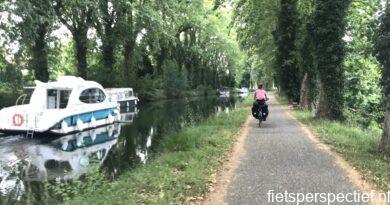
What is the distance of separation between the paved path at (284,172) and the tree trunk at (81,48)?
85.4 ft

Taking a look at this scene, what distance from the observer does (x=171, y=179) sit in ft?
30.9

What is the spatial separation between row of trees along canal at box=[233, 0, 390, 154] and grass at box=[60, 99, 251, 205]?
4492 millimetres

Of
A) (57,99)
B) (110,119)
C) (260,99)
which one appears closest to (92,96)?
(57,99)

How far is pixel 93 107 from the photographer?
2470 centimetres

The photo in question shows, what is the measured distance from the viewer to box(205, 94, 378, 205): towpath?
328 inches

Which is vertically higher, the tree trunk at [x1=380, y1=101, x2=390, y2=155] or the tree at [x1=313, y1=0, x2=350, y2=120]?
the tree at [x1=313, y1=0, x2=350, y2=120]

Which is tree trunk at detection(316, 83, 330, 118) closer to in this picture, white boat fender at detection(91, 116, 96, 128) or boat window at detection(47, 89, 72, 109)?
white boat fender at detection(91, 116, 96, 128)

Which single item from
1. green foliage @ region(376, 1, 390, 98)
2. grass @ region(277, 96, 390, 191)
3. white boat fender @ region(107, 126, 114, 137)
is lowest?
white boat fender @ region(107, 126, 114, 137)

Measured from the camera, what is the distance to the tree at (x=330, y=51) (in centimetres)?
1936

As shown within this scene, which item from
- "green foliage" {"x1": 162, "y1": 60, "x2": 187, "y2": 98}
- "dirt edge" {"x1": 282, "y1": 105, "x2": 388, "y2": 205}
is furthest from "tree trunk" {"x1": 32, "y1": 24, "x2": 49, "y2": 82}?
"green foliage" {"x1": 162, "y1": 60, "x2": 187, "y2": 98}

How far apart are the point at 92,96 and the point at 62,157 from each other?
9.74 m

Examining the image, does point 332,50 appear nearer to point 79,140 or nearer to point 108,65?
point 79,140

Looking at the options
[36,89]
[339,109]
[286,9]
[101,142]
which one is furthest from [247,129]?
[286,9]

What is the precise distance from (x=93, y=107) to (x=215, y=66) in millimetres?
69304
